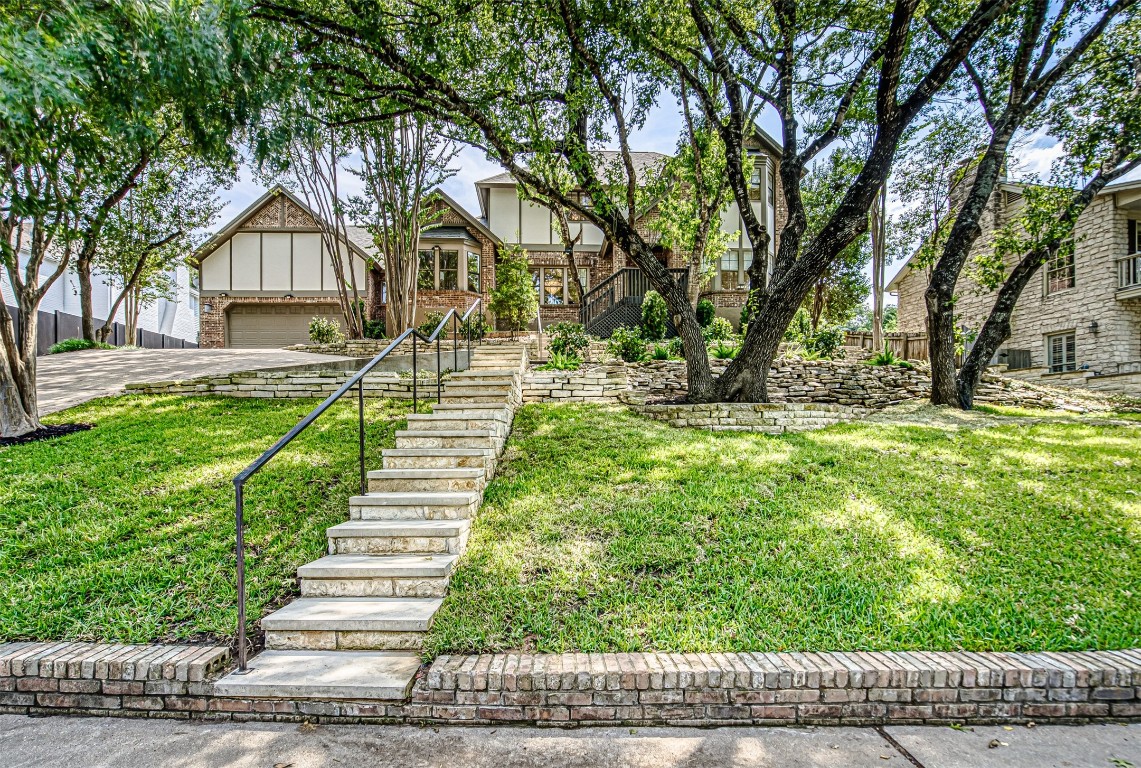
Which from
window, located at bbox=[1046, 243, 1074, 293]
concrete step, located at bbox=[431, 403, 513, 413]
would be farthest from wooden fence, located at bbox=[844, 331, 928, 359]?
concrete step, located at bbox=[431, 403, 513, 413]

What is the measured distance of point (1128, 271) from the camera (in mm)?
12797

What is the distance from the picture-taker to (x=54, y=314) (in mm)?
14977

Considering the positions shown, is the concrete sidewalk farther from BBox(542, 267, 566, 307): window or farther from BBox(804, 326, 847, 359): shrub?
BBox(542, 267, 566, 307): window

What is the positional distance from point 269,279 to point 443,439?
18349mm

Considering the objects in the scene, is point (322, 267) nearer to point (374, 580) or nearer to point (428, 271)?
point (428, 271)

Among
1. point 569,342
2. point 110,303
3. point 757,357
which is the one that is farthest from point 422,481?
point 110,303

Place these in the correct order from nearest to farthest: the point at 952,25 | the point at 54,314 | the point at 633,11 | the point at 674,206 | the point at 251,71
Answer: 1. the point at 251,71
2. the point at 633,11
3. the point at 952,25
4. the point at 674,206
5. the point at 54,314

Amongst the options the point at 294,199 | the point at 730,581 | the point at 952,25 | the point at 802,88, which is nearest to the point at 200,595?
the point at 730,581

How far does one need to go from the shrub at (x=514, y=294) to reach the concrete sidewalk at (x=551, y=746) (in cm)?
1341

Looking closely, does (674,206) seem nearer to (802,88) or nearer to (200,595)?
(802,88)


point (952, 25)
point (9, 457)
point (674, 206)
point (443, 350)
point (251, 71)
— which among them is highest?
point (952, 25)

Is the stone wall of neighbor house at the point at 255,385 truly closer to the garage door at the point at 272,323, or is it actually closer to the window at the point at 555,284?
the garage door at the point at 272,323

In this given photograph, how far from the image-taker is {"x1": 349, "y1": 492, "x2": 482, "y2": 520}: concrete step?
3900 mm

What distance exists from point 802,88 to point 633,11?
3218 mm
